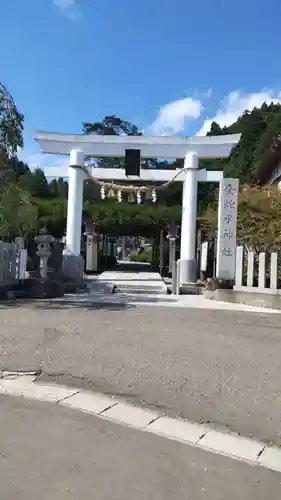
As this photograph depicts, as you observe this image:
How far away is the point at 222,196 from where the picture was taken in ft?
52.2

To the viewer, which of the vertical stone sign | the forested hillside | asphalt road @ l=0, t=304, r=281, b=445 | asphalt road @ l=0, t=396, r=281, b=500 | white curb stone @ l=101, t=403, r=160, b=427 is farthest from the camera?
the vertical stone sign

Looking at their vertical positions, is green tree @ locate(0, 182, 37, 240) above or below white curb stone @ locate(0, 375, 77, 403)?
above

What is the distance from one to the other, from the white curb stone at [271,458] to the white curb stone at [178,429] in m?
0.57

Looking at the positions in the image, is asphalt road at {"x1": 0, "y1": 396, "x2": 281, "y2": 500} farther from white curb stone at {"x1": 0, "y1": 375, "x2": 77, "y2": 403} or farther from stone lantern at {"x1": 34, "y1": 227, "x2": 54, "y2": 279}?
stone lantern at {"x1": 34, "y1": 227, "x2": 54, "y2": 279}

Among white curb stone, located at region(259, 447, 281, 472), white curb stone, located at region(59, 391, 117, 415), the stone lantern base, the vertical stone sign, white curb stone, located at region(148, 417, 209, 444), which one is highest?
the vertical stone sign

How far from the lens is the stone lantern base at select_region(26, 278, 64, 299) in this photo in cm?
1440

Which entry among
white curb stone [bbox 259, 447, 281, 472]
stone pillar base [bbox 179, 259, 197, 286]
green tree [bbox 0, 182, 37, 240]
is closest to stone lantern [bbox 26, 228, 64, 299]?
green tree [bbox 0, 182, 37, 240]

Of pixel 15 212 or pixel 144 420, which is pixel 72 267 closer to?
pixel 15 212

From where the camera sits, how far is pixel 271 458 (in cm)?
388

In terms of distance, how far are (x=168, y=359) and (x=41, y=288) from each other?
8.22 metres

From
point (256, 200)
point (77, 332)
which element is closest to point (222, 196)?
point (256, 200)

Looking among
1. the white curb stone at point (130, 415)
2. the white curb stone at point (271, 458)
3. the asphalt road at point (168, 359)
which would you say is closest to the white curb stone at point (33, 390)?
the asphalt road at point (168, 359)

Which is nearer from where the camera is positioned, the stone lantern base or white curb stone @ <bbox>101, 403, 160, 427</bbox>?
white curb stone @ <bbox>101, 403, 160, 427</bbox>

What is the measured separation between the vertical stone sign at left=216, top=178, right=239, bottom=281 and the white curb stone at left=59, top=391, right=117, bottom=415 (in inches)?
415
